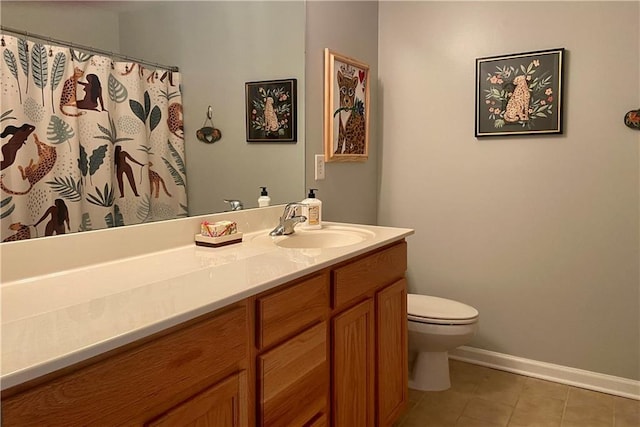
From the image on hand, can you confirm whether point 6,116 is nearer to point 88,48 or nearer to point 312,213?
point 88,48

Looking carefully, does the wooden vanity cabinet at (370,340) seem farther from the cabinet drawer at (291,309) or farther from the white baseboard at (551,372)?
the white baseboard at (551,372)

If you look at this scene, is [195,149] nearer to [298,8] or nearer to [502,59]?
[298,8]

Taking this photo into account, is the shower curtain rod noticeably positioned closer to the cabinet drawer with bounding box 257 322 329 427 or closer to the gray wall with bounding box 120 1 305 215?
the gray wall with bounding box 120 1 305 215

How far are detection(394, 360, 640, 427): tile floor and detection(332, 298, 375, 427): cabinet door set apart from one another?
57cm

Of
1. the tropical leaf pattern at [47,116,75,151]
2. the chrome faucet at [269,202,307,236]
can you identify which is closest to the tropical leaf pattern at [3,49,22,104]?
the tropical leaf pattern at [47,116,75,151]

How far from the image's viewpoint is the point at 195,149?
Result: 5.86 feet

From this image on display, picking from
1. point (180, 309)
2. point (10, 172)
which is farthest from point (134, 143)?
point (180, 309)

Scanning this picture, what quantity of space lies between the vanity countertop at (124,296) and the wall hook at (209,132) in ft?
1.40

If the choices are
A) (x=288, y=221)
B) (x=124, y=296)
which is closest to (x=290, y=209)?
(x=288, y=221)

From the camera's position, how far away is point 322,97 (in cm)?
238

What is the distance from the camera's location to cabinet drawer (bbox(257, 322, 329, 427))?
1.22m

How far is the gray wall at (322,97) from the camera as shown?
231 centimetres

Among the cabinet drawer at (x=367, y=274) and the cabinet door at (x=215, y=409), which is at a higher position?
the cabinet drawer at (x=367, y=274)

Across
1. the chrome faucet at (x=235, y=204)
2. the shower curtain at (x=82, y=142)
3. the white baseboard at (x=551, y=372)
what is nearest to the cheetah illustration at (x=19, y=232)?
the shower curtain at (x=82, y=142)
